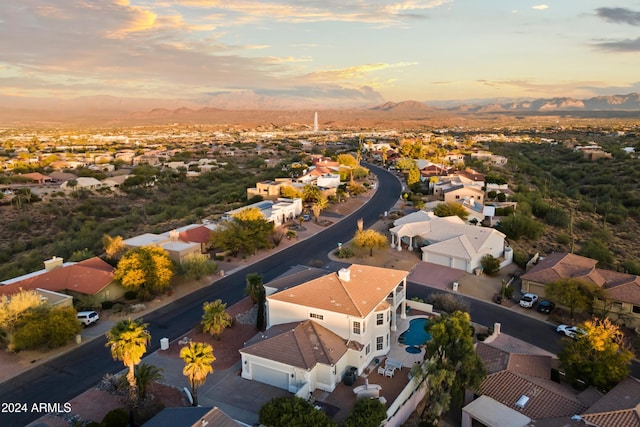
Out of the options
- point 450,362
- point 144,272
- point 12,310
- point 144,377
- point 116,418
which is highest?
point 12,310

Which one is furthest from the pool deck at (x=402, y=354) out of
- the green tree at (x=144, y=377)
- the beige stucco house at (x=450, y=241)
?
the beige stucco house at (x=450, y=241)

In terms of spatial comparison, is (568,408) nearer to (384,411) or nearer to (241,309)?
(384,411)

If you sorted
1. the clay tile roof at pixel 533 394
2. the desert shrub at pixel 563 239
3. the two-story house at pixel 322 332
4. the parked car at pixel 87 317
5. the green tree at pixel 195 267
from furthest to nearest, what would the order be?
the desert shrub at pixel 563 239 < the green tree at pixel 195 267 < the parked car at pixel 87 317 < the two-story house at pixel 322 332 < the clay tile roof at pixel 533 394

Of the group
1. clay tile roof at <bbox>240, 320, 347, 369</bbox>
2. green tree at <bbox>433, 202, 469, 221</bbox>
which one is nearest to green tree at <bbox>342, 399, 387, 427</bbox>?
clay tile roof at <bbox>240, 320, 347, 369</bbox>

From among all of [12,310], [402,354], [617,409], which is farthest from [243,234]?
[617,409]

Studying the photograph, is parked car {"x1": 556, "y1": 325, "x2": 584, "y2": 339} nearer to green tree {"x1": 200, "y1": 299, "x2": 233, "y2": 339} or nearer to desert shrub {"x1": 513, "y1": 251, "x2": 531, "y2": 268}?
desert shrub {"x1": 513, "y1": 251, "x2": 531, "y2": 268}

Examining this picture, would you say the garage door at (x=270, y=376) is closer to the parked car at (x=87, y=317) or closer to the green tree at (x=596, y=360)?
the parked car at (x=87, y=317)

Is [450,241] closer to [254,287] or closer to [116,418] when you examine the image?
[254,287]
